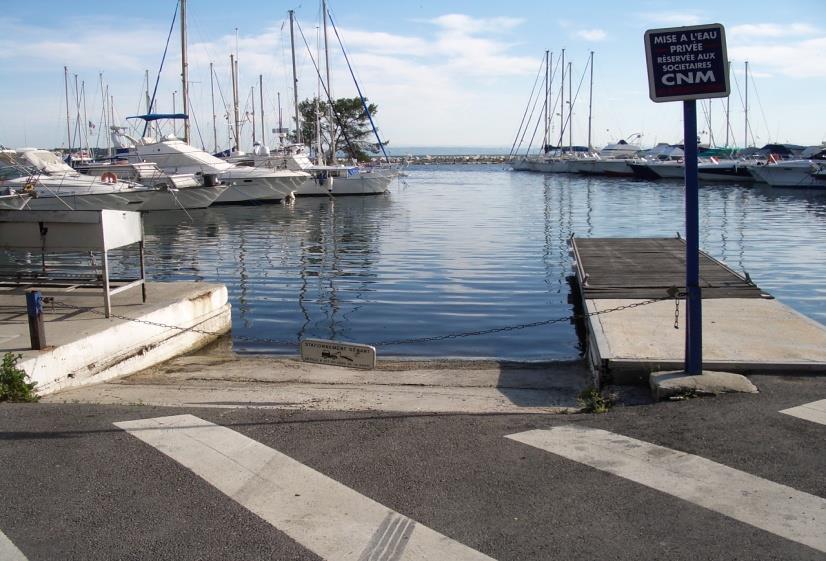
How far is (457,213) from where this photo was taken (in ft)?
135

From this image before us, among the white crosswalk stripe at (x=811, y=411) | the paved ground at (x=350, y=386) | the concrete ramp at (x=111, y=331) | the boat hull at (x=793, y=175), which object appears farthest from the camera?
the boat hull at (x=793, y=175)

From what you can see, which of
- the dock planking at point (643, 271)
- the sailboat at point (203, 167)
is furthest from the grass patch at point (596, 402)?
the sailboat at point (203, 167)

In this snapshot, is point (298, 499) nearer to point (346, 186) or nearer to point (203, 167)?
point (203, 167)

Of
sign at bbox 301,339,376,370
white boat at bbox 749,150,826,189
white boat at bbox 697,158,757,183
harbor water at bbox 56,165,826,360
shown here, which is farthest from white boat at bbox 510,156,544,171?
sign at bbox 301,339,376,370

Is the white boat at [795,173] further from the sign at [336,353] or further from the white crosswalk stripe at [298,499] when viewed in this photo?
the white crosswalk stripe at [298,499]

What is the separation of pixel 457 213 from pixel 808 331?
32413 mm

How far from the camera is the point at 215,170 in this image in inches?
1821

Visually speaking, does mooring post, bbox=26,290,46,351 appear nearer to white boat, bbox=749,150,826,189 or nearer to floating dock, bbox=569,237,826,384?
floating dock, bbox=569,237,826,384

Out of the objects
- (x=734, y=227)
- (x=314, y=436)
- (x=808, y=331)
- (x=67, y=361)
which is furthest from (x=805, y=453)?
(x=734, y=227)

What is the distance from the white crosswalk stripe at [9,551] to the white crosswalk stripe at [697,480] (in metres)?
3.20

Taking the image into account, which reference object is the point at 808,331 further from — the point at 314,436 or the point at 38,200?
the point at 38,200

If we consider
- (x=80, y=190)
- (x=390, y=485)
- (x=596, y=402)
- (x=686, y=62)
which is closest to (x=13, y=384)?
(x=390, y=485)

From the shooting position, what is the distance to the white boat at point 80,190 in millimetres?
36312

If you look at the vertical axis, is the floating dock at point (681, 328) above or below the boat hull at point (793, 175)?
below
